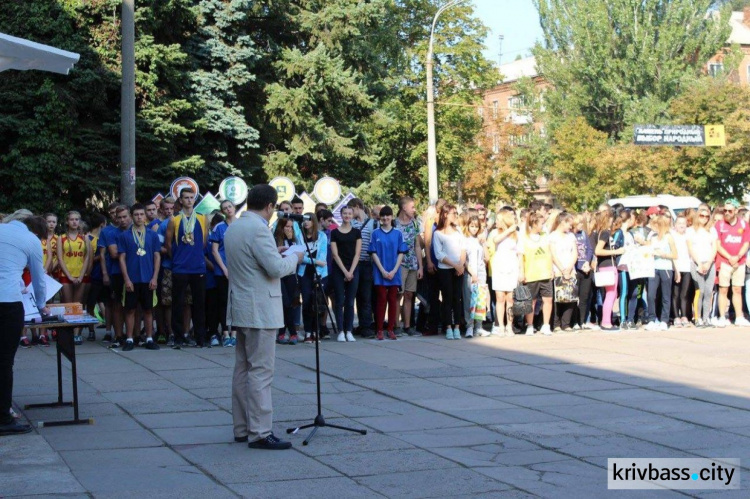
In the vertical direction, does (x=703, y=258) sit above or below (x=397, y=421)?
above

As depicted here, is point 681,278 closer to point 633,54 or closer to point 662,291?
point 662,291

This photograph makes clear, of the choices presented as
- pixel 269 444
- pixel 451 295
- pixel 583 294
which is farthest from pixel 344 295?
pixel 269 444

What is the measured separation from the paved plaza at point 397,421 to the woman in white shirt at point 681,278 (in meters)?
2.89

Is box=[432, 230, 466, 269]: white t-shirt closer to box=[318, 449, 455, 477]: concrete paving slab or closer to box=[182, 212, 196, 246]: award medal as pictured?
box=[182, 212, 196, 246]: award medal

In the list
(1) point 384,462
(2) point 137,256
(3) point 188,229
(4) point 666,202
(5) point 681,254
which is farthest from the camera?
(4) point 666,202

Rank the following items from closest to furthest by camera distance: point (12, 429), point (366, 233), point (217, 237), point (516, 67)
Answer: point (12, 429) → point (217, 237) → point (366, 233) → point (516, 67)

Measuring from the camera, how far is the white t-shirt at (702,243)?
17250 mm

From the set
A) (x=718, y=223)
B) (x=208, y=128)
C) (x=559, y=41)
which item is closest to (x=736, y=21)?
(x=559, y=41)

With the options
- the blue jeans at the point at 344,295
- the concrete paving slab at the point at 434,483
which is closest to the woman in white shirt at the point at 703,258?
the blue jeans at the point at 344,295

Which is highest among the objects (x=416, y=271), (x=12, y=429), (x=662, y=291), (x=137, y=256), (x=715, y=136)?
(x=715, y=136)

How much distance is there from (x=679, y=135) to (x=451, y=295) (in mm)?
31895

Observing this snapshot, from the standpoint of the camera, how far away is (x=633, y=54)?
5653 cm

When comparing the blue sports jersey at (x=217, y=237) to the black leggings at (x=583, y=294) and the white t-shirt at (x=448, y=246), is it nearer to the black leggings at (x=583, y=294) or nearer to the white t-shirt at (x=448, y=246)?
the white t-shirt at (x=448, y=246)

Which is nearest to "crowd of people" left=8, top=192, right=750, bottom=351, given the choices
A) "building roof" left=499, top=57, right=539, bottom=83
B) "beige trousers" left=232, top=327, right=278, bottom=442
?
"beige trousers" left=232, top=327, right=278, bottom=442
